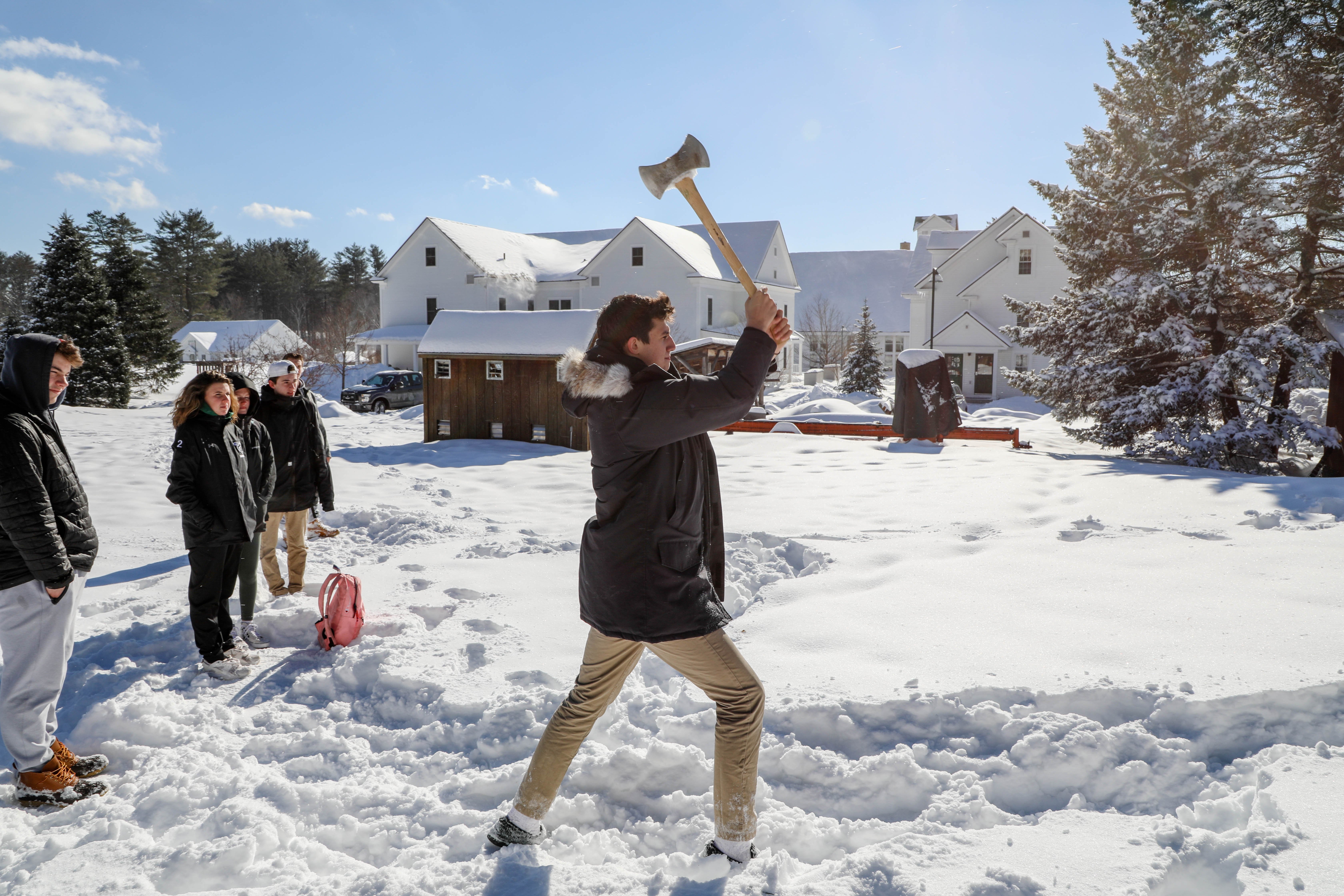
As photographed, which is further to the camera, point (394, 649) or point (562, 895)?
point (394, 649)

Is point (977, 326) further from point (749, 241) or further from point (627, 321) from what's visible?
point (627, 321)

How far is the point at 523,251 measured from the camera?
4053 cm

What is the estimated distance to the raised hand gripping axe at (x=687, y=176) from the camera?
3115 millimetres

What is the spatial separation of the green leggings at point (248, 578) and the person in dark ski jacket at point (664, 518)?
130 inches

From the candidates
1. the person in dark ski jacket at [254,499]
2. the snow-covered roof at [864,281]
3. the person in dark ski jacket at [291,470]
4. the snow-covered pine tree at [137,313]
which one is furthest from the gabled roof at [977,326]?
the person in dark ski jacket at [254,499]

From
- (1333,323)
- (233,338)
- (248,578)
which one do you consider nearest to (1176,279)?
(1333,323)

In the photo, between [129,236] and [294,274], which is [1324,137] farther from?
[294,274]

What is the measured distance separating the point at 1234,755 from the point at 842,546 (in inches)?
154

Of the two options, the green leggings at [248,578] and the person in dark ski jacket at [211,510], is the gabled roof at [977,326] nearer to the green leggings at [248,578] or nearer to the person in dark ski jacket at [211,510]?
Answer: the green leggings at [248,578]

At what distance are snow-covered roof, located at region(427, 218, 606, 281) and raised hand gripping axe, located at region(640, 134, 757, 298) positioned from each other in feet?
116

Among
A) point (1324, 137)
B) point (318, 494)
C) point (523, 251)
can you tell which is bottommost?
point (318, 494)

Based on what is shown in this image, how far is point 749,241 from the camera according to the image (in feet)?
136

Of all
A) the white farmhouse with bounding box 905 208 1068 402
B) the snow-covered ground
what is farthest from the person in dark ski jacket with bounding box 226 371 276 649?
the white farmhouse with bounding box 905 208 1068 402

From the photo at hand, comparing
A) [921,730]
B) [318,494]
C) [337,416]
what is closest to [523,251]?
[337,416]
